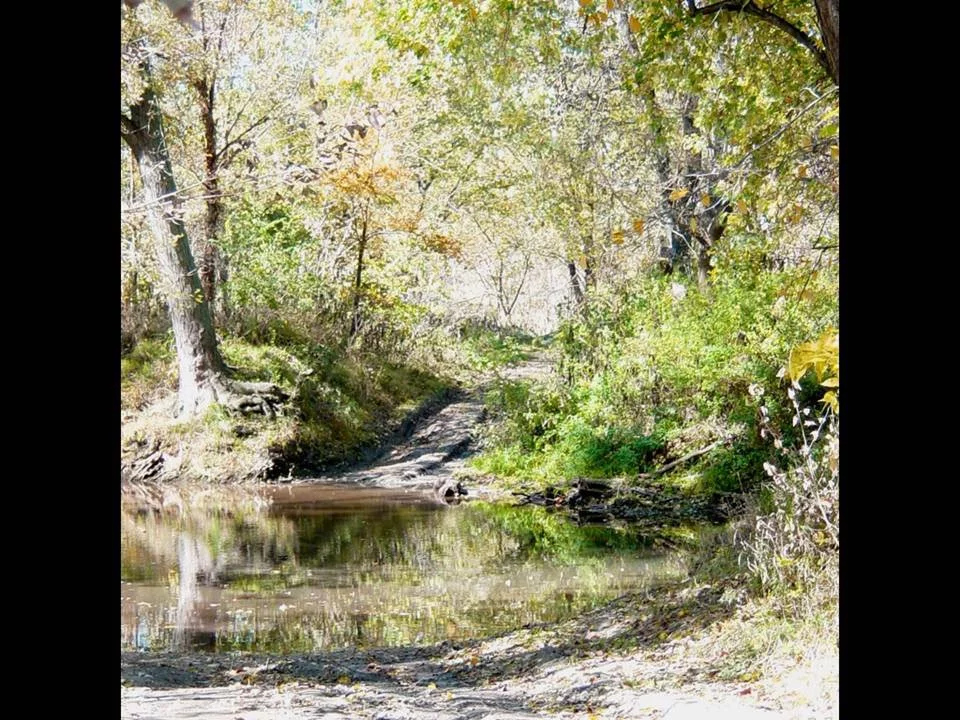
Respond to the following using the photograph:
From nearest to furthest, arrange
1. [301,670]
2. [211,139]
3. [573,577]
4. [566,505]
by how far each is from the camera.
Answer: [301,670], [573,577], [566,505], [211,139]

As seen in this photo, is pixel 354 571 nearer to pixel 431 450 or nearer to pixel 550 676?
pixel 550 676

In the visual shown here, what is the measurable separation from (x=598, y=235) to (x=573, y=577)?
29.0 ft

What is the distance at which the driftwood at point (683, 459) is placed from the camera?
14.1 metres

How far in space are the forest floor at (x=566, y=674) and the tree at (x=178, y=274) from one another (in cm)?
907

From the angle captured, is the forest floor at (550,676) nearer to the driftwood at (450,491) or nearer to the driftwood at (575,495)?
the driftwood at (575,495)

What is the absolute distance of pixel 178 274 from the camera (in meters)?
16.7

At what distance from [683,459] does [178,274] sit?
333 inches

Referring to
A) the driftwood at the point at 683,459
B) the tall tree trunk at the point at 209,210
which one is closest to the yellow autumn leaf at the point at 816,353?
the driftwood at the point at 683,459

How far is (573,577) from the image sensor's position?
990 centimetres

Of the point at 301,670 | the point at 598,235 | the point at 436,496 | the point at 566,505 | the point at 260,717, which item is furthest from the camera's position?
the point at 598,235

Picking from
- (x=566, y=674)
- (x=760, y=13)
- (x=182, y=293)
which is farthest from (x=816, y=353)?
(x=182, y=293)
